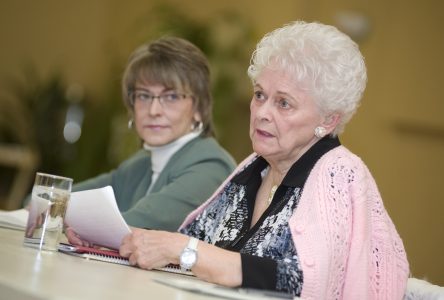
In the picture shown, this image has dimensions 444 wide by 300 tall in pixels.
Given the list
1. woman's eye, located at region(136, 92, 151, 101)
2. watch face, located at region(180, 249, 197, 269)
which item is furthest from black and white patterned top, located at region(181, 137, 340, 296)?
woman's eye, located at region(136, 92, 151, 101)

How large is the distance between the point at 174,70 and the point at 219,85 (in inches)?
138

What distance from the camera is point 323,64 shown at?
94.3 inches

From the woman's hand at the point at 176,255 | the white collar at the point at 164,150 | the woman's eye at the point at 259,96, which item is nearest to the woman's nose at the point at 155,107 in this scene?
the white collar at the point at 164,150

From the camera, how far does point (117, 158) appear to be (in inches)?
300

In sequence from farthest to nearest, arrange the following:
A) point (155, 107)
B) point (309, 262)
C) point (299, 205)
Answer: point (155, 107)
point (299, 205)
point (309, 262)

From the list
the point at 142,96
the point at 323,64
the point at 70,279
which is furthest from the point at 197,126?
the point at 70,279

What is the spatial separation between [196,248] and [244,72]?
5.06 metres

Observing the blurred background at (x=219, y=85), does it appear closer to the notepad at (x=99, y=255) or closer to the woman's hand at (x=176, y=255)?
the notepad at (x=99, y=255)

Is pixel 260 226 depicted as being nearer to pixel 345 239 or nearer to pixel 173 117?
pixel 345 239

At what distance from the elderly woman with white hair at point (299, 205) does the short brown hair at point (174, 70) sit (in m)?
0.78

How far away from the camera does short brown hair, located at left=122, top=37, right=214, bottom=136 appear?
340cm

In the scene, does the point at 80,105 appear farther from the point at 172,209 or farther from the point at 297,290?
the point at 297,290

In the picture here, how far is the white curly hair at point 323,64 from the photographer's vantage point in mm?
2398

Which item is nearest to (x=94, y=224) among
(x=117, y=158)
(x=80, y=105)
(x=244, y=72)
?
(x=244, y=72)
